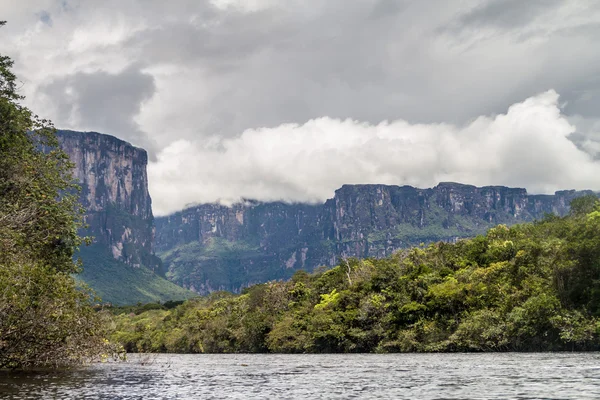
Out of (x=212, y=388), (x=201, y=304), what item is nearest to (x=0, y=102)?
(x=212, y=388)

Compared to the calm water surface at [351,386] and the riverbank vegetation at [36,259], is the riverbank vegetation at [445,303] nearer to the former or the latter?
the calm water surface at [351,386]

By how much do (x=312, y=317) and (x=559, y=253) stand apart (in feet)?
156

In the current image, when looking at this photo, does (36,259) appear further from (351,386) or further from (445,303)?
(445,303)

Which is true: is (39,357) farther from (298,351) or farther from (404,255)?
(404,255)

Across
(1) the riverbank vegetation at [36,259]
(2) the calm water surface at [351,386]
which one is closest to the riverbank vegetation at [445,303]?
(2) the calm water surface at [351,386]

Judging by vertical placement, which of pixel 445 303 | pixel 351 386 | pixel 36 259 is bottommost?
pixel 351 386

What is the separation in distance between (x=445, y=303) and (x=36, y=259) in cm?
6001

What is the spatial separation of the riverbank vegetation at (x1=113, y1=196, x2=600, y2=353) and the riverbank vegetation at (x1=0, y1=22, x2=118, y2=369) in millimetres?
49012

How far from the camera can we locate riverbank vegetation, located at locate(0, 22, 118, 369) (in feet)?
113

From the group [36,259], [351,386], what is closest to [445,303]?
[351,386]

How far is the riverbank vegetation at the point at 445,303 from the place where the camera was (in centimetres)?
6675

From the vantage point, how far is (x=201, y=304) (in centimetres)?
16038

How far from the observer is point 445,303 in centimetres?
8588

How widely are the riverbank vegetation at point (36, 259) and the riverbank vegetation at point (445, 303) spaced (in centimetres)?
4901
